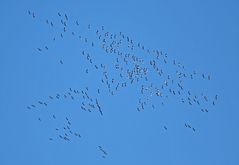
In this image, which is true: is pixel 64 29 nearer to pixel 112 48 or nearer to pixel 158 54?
pixel 112 48

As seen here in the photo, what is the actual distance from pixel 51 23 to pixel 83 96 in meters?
5.97

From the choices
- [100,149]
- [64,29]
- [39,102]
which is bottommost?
[100,149]

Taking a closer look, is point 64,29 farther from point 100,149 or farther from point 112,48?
point 100,149

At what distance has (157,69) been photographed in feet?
119

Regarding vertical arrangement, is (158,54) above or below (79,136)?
above

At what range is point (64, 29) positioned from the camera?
36.6m

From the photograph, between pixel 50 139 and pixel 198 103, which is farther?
pixel 198 103

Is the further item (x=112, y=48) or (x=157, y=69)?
(x=157, y=69)

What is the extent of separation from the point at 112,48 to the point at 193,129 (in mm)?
8470

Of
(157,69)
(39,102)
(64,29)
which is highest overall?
(64,29)

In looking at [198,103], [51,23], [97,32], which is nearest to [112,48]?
[97,32]

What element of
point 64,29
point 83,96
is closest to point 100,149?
point 83,96

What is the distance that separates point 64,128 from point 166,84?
7.98 metres

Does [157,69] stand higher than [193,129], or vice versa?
[157,69]
